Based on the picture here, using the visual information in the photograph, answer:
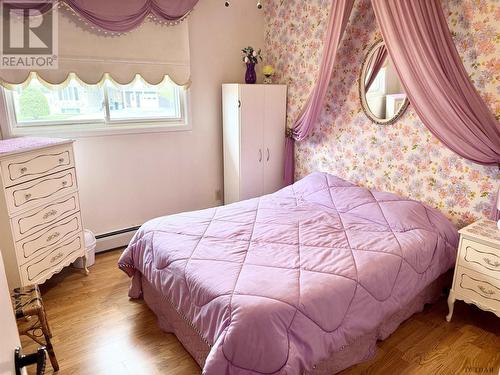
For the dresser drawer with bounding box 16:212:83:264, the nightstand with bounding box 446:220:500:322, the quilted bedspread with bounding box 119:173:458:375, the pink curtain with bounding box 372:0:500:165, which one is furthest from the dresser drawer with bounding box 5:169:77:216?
the nightstand with bounding box 446:220:500:322

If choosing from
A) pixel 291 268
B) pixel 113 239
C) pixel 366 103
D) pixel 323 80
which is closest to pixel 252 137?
pixel 323 80

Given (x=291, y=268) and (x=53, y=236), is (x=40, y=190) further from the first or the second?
(x=291, y=268)

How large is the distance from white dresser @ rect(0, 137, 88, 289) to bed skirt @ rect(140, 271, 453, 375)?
27.9 inches

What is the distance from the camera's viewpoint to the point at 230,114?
356 centimetres

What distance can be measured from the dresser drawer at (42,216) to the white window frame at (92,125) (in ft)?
2.03

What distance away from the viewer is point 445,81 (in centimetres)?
221

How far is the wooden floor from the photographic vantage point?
190cm

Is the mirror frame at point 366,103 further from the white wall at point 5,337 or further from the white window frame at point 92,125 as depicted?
the white wall at point 5,337

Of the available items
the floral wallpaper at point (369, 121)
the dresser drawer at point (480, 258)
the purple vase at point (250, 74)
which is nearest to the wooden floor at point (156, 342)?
the dresser drawer at point (480, 258)

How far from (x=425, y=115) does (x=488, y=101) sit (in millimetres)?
380

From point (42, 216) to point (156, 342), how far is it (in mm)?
1203

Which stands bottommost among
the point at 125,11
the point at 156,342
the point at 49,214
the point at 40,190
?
the point at 156,342

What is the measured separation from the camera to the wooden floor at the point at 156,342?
1.90 metres

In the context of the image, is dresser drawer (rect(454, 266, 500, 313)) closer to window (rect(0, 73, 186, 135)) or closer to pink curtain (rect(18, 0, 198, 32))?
window (rect(0, 73, 186, 135))
